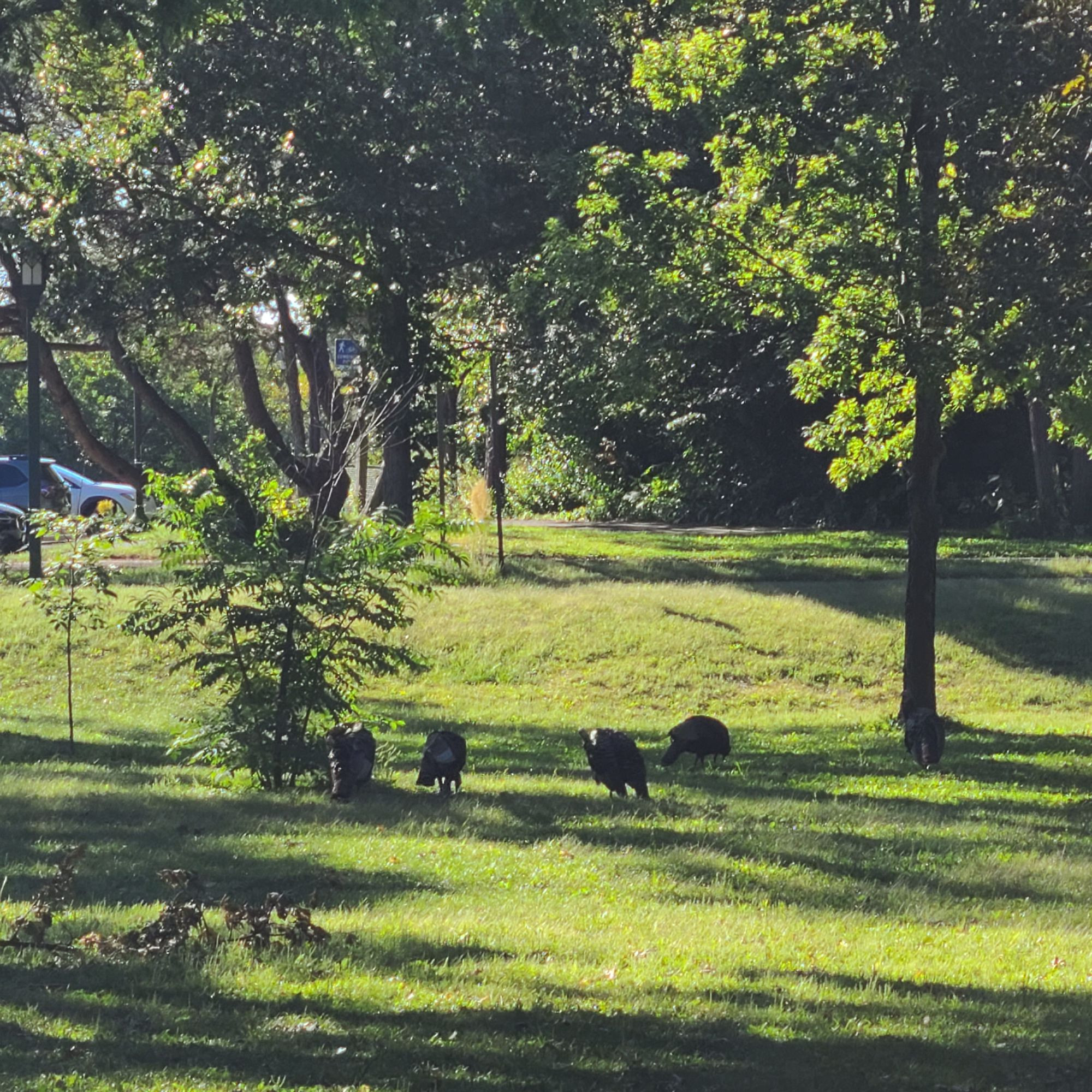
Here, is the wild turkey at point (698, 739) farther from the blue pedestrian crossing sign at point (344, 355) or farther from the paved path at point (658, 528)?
the blue pedestrian crossing sign at point (344, 355)

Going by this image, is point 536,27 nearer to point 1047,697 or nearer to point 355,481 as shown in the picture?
point 1047,697

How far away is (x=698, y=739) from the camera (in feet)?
44.3

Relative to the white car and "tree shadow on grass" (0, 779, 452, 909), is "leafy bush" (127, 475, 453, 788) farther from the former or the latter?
the white car

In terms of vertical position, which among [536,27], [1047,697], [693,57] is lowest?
A: [1047,697]

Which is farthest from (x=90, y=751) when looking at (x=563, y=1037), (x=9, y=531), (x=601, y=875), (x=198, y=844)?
(x=9, y=531)

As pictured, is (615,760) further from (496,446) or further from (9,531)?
(496,446)

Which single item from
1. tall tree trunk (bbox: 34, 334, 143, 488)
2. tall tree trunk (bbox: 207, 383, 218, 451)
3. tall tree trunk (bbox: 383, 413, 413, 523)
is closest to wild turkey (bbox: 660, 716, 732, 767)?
tall tree trunk (bbox: 383, 413, 413, 523)

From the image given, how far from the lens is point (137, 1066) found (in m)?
5.11

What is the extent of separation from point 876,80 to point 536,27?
5506 millimetres

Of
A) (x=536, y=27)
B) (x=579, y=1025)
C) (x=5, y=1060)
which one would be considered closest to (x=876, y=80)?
(x=536, y=27)

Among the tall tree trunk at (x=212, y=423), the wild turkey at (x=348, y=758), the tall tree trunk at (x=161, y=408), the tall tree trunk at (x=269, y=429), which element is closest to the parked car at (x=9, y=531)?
the tall tree trunk at (x=161, y=408)

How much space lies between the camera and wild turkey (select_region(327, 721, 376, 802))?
11.6 meters

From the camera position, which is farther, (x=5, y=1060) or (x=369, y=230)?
(x=369, y=230)

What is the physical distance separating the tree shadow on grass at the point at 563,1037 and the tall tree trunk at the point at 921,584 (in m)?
11.0
